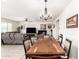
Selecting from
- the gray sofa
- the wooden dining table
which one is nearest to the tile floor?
the gray sofa

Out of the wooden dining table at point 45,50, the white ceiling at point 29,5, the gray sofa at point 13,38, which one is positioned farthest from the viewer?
the gray sofa at point 13,38

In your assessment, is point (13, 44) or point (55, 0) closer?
point (55, 0)

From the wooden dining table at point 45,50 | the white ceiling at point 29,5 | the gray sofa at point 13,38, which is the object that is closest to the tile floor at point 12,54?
the gray sofa at point 13,38

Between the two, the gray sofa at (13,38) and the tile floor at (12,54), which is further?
the gray sofa at (13,38)

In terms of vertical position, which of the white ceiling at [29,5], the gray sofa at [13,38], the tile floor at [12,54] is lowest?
the tile floor at [12,54]

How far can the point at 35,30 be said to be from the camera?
16.0m

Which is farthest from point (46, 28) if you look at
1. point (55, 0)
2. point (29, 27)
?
point (55, 0)

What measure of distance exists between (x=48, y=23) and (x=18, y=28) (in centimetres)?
415

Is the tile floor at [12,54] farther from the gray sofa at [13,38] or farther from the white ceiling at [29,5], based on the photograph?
the white ceiling at [29,5]

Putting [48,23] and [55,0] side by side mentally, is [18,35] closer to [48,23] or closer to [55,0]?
[55,0]

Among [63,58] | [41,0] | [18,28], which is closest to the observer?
[63,58]

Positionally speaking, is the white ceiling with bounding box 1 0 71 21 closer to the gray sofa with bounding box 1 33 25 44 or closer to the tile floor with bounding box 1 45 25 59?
the gray sofa with bounding box 1 33 25 44

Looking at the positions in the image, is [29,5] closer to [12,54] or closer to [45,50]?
[12,54]

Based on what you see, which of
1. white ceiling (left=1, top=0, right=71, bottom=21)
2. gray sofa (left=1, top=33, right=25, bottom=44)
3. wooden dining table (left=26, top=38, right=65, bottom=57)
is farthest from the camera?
gray sofa (left=1, top=33, right=25, bottom=44)
